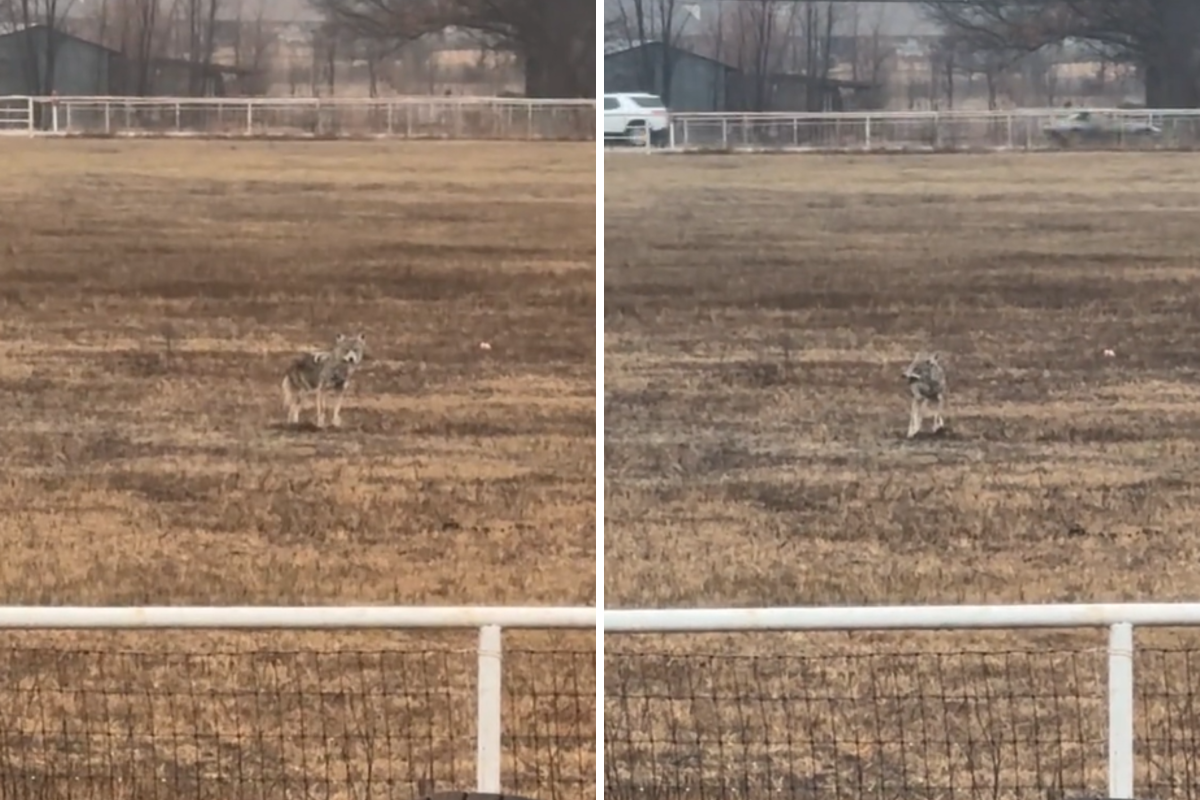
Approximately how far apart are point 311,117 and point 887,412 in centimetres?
140

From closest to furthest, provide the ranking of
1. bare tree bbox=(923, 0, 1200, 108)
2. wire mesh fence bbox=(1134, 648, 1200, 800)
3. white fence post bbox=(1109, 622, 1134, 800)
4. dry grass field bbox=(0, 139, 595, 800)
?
white fence post bbox=(1109, 622, 1134, 800), wire mesh fence bbox=(1134, 648, 1200, 800), dry grass field bbox=(0, 139, 595, 800), bare tree bbox=(923, 0, 1200, 108)

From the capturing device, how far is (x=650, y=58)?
121 inches

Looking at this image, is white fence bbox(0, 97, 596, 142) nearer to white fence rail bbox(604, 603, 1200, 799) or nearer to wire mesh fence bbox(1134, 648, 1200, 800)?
white fence rail bbox(604, 603, 1200, 799)

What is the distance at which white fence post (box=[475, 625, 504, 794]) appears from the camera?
2367mm

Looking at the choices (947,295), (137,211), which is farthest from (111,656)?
(947,295)

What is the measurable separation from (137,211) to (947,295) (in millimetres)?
1774

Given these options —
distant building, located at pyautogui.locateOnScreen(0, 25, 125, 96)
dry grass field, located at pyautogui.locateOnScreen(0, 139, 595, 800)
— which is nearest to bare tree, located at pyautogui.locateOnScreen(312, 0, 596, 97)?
dry grass field, located at pyautogui.locateOnScreen(0, 139, 595, 800)

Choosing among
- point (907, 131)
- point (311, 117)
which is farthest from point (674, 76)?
point (311, 117)

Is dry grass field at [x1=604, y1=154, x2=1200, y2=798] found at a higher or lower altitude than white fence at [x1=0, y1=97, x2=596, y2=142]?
lower

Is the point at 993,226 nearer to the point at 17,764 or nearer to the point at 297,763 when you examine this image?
the point at 297,763

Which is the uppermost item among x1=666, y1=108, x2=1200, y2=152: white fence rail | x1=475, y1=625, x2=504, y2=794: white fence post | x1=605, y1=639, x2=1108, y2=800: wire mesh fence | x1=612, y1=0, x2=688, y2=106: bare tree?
x1=612, y1=0, x2=688, y2=106: bare tree

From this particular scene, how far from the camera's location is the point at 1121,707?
90.7 inches

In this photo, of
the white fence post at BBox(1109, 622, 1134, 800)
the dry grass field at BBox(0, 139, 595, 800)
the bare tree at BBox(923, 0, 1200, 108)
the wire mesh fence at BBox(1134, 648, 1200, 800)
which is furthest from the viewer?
the bare tree at BBox(923, 0, 1200, 108)

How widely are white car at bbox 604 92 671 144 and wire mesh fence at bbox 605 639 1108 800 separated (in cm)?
110
